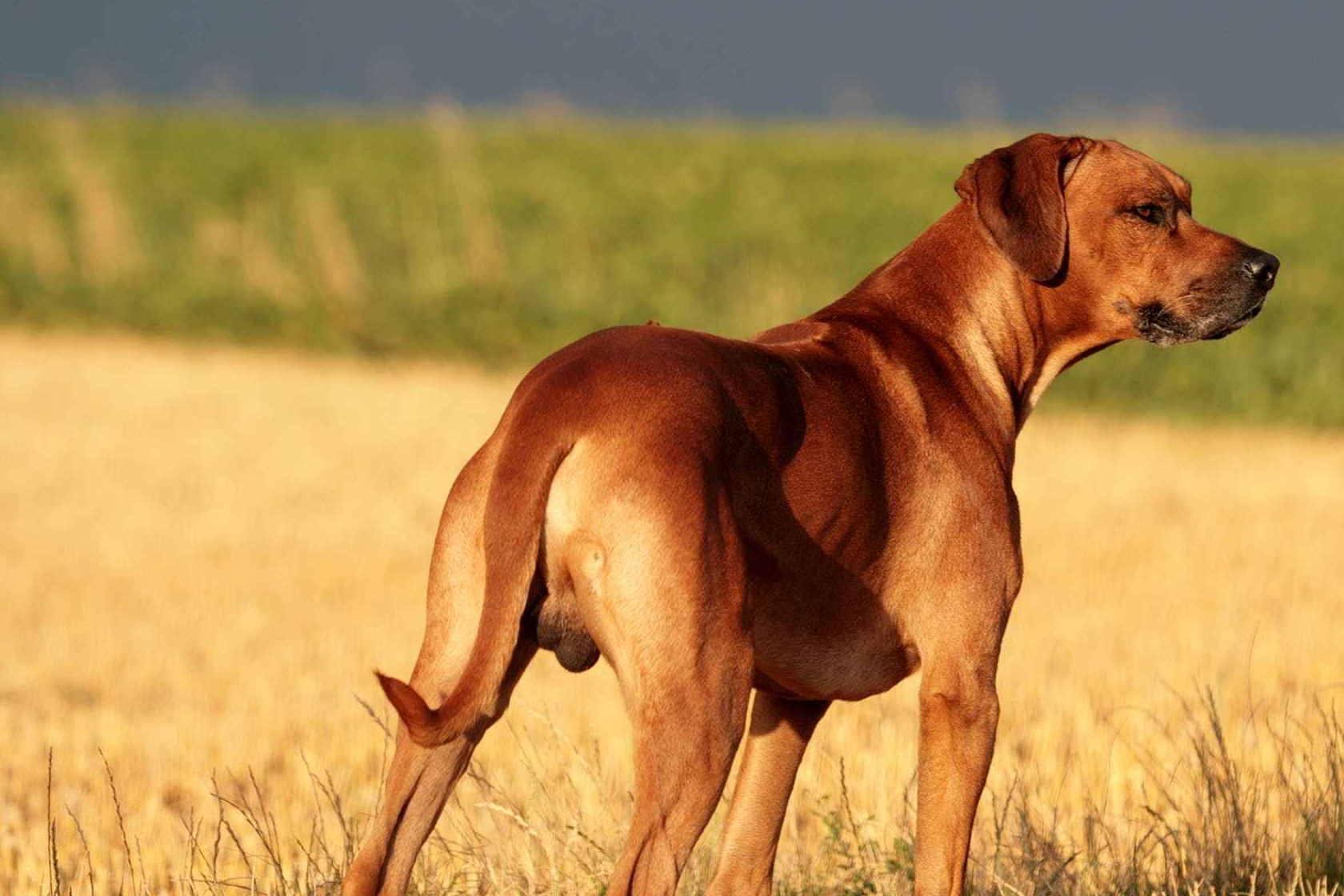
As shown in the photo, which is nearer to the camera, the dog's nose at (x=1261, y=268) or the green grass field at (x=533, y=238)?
the dog's nose at (x=1261, y=268)

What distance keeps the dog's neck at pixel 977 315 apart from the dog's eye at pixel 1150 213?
0.28 metres

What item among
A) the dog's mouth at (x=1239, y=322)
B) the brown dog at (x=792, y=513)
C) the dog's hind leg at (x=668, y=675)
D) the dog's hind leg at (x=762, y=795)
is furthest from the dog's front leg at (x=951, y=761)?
the dog's mouth at (x=1239, y=322)

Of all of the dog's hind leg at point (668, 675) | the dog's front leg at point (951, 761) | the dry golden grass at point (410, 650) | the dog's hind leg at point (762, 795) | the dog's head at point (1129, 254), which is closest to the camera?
the dog's hind leg at point (668, 675)

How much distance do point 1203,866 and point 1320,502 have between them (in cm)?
898

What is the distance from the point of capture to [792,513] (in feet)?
12.9

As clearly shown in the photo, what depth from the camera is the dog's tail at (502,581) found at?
3637 millimetres

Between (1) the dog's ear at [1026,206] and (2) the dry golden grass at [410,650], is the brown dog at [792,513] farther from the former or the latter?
(2) the dry golden grass at [410,650]

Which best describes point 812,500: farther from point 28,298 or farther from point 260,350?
point 28,298

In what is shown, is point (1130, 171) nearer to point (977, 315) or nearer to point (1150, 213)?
point (1150, 213)

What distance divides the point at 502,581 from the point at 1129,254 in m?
2.24

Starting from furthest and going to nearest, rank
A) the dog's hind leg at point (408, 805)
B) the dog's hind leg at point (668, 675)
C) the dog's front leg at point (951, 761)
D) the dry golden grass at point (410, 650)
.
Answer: the dry golden grass at point (410, 650), the dog's front leg at point (951, 761), the dog's hind leg at point (408, 805), the dog's hind leg at point (668, 675)

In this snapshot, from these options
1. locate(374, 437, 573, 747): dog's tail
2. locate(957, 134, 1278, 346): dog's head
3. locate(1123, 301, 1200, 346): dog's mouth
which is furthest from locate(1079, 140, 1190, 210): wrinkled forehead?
locate(374, 437, 573, 747): dog's tail

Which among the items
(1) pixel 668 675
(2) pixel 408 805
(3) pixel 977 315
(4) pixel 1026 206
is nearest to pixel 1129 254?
(4) pixel 1026 206

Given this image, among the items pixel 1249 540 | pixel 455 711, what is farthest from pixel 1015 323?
pixel 1249 540
